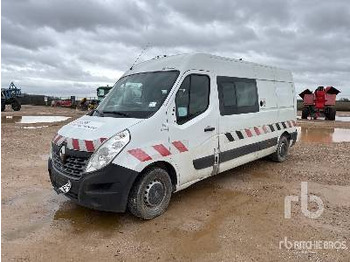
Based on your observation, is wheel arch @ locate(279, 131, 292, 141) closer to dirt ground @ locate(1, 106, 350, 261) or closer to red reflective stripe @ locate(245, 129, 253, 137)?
dirt ground @ locate(1, 106, 350, 261)

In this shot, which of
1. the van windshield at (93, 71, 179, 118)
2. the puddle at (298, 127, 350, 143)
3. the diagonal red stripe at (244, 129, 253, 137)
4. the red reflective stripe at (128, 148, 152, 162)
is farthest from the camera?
the puddle at (298, 127, 350, 143)

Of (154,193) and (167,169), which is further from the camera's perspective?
(167,169)

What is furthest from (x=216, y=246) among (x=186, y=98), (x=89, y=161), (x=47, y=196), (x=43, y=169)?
(x=43, y=169)

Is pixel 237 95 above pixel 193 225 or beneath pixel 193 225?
above

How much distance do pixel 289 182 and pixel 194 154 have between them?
2.47m

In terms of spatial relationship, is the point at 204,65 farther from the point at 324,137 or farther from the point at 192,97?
the point at 324,137

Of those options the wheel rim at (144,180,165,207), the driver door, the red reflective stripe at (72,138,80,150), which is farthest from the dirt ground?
the red reflective stripe at (72,138,80,150)

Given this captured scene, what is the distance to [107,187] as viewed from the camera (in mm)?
4277

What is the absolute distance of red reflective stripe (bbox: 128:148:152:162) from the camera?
14.2 ft

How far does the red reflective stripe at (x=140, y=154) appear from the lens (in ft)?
14.2

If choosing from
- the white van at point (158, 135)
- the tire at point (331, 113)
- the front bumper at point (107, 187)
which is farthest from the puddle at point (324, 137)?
the front bumper at point (107, 187)

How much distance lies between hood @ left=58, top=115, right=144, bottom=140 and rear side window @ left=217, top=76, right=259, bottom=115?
6.48ft

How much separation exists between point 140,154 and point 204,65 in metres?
2.08

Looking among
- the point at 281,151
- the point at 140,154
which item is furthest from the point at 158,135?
the point at 281,151
